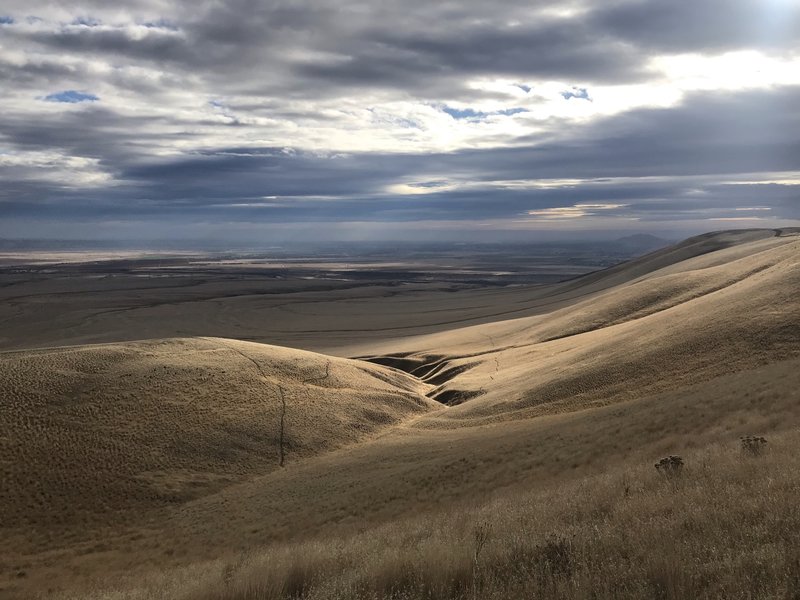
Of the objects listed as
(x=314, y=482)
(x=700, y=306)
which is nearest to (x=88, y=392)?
(x=314, y=482)

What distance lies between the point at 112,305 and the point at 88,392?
366 ft

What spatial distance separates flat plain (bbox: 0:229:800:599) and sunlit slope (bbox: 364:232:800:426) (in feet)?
0.75

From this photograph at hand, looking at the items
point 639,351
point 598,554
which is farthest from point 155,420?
point 598,554

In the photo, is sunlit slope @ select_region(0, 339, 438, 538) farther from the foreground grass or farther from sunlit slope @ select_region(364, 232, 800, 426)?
the foreground grass

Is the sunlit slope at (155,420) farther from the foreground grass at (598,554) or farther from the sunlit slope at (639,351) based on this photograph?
the foreground grass at (598,554)

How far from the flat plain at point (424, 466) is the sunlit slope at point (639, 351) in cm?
23

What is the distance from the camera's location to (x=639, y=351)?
34562 mm

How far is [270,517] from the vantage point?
2211 cm

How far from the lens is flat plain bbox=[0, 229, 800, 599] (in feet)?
24.5

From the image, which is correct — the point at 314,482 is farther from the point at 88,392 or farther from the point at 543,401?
the point at 88,392

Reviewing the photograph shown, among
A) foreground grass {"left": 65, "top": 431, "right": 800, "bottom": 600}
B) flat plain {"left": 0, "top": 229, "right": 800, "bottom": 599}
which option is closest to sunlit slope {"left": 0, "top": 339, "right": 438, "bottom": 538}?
flat plain {"left": 0, "top": 229, "right": 800, "bottom": 599}

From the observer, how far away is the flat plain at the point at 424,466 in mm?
7477

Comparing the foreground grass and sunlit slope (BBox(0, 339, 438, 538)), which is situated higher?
the foreground grass

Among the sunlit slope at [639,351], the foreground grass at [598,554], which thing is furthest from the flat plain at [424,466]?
the sunlit slope at [639,351]
